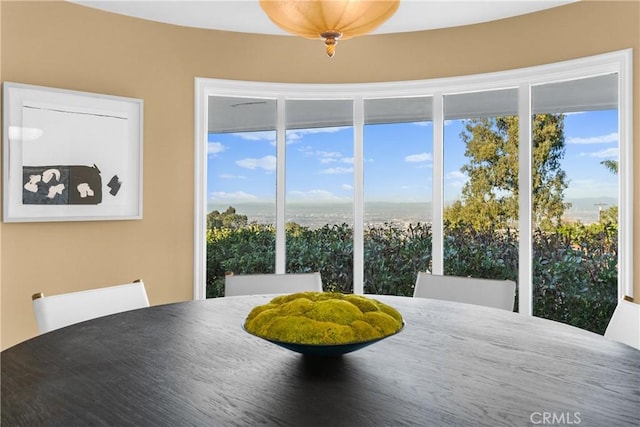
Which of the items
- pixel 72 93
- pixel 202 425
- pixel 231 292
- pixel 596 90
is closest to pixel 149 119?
pixel 72 93

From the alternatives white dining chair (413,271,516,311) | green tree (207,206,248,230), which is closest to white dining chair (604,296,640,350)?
white dining chair (413,271,516,311)

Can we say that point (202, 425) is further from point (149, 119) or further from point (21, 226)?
point (149, 119)

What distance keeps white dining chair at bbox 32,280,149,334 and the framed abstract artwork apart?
1038 mm

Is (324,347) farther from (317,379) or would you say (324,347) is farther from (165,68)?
(165,68)

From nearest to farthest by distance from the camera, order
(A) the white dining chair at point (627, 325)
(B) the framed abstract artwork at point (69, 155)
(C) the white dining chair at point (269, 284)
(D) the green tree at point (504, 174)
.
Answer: (A) the white dining chair at point (627, 325), (C) the white dining chair at point (269, 284), (B) the framed abstract artwork at point (69, 155), (D) the green tree at point (504, 174)

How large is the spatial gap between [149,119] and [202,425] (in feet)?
9.03

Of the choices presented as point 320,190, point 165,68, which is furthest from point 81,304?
point 320,190

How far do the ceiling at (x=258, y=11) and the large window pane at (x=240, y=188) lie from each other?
22.5 inches

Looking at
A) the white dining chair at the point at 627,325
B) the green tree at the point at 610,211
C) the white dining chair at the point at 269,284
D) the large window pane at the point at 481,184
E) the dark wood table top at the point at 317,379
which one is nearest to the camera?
the dark wood table top at the point at 317,379

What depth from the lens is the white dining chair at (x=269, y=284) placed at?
2.58 metres

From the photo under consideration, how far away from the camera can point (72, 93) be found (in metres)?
2.90

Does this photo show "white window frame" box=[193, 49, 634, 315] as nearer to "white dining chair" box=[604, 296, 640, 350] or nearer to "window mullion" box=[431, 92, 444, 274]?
"window mullion" box=[431, 92, 444, 274]

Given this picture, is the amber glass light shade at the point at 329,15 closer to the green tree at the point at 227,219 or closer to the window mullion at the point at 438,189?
the window mullion at the point at 438,189

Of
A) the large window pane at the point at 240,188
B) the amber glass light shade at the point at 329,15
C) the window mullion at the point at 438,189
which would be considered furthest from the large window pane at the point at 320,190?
the amber glass light shade at the point at 329,15
